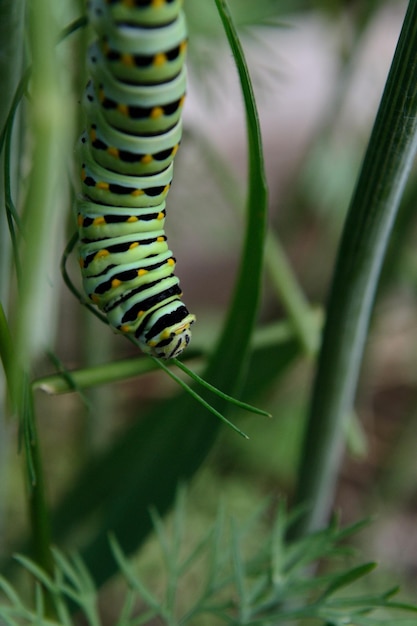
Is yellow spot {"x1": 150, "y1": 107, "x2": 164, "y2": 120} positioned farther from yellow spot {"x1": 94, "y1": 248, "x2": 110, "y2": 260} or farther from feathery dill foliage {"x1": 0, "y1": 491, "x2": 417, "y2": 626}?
feathery dill foliage {"x1": 0, "y1": 491, "x2": 417, "y2": 626}

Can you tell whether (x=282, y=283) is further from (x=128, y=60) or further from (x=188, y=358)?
(x=128, y=60)

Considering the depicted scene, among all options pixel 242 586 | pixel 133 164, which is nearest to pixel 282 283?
pixel 242 586

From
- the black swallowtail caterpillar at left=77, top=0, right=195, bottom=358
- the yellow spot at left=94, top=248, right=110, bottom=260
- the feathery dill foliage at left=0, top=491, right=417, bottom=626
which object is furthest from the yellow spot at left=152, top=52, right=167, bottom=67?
the feathery dill foliage at left=0, top=491, right=417, bottom=626

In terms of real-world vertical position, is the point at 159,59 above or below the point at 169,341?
above

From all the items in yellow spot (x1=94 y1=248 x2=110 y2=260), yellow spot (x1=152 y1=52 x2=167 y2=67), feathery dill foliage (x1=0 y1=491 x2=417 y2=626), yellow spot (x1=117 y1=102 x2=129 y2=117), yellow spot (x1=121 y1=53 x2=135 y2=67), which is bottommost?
feathery dill foliage (x1=0 y1=491 x2=417 y2=626)

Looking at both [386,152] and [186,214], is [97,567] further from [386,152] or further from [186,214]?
[186,214]

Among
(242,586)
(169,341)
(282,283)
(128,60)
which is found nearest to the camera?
(128,60)

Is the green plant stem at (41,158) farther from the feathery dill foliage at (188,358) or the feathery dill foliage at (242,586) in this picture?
the feathery dill foliage at (242,586)
